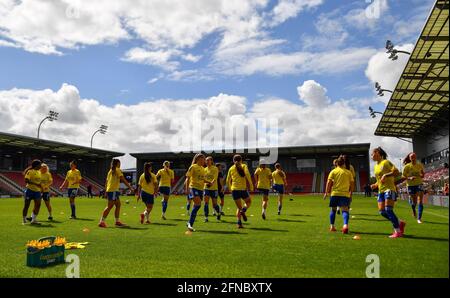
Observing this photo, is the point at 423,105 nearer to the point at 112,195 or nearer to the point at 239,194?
the point at 239,194

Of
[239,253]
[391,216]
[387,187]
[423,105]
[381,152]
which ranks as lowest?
[239,253]

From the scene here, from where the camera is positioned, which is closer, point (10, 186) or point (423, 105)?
point (423, 105)

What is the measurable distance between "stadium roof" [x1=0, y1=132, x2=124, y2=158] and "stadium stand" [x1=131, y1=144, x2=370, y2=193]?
12047mm

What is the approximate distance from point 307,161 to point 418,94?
126 ft

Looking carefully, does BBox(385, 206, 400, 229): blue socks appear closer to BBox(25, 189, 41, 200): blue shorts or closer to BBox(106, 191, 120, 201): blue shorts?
BBox(106, 191, 120, 201): blue shorts

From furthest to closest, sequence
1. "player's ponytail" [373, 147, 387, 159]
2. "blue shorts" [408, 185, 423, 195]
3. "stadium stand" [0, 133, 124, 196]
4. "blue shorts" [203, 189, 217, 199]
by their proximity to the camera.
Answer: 1. "stadium stand" [0, 133, 124, 196]
2. "blue shorts" [408, 185, 423, 195]
3. "blue shorts" [203, 189, 217, 199]
4. "player's ponytail" [373, 147, 387, 159]

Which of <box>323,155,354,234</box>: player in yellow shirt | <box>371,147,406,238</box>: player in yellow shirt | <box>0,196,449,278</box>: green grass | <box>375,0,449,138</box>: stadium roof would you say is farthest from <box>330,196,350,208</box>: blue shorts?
<box>375,0,449,138</box>: stadium roof

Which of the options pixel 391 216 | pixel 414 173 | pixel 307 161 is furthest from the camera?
pixel 307 161

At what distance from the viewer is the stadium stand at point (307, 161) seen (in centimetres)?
6391

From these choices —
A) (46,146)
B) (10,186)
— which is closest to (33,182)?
(10,186)

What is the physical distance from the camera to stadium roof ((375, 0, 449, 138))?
65.7 feet

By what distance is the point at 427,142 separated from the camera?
165 ft

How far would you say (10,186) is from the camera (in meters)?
55.2
